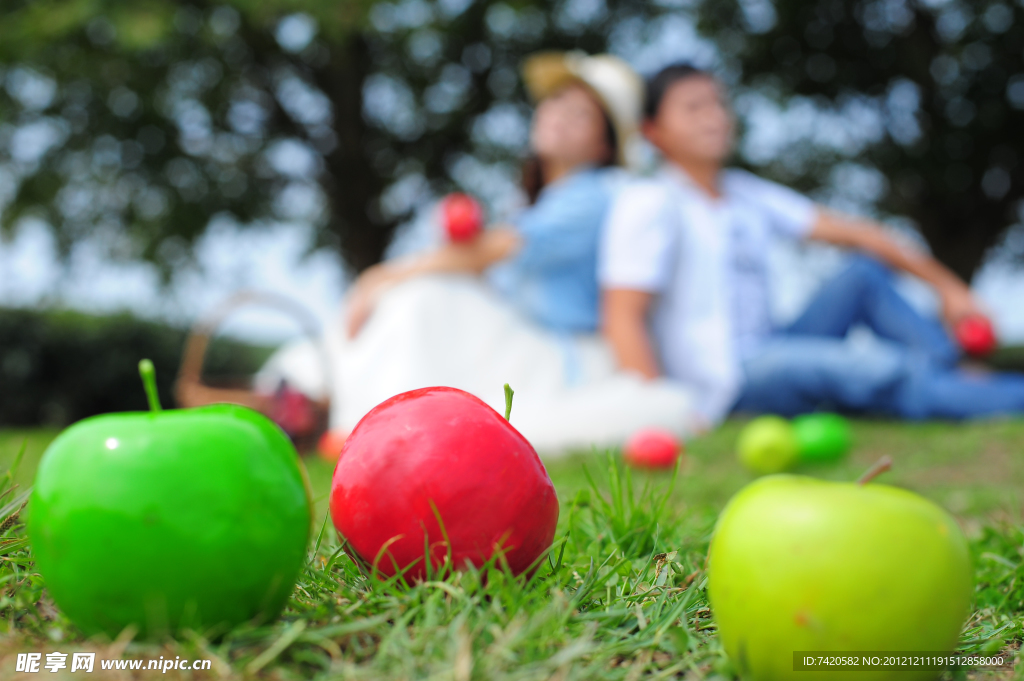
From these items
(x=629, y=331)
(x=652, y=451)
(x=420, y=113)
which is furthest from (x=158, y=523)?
(x=420, y=113)

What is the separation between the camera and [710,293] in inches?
185

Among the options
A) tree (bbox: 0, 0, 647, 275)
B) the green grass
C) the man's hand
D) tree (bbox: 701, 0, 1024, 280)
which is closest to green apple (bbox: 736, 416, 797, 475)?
the green grass

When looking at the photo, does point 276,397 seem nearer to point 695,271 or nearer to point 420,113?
point 695,271

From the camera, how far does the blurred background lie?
31.7 feet

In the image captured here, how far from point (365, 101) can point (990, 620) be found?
10624 millimetres

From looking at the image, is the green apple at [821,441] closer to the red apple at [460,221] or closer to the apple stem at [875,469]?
the red apple at [460,221]

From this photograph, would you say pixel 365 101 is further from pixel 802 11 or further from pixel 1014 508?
pixel 1014 508

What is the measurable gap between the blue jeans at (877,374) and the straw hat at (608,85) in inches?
62.2

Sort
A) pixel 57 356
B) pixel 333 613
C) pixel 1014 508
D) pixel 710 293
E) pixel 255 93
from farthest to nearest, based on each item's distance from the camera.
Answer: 1. pixel 255 93
2. pixel 57 356
3. pixel 710 293
4. pixel 1014 508
5. pixel 333 613

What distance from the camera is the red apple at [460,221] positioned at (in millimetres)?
4453

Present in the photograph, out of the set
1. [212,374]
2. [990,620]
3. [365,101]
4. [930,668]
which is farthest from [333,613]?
[365,101]

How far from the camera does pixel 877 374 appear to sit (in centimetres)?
482

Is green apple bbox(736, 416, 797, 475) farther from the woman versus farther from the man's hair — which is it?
the man's hair

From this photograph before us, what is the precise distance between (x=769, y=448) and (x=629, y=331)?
122 cm
